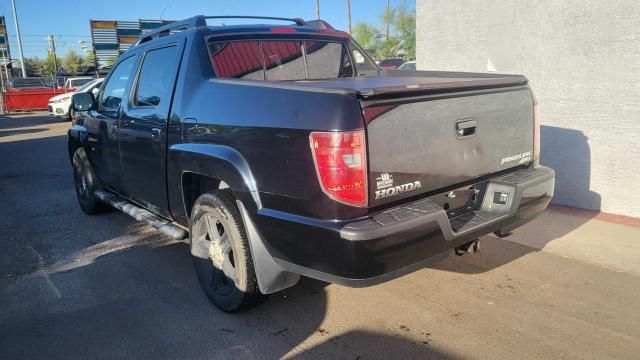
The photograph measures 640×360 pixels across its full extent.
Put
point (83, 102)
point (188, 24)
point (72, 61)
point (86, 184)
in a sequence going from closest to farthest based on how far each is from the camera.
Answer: point (188, 24) < point (83, 102) < point (86, 184) < point (72, 61)

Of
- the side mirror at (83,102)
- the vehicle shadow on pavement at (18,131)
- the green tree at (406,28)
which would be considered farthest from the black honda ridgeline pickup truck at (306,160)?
the green tree at (406,28)

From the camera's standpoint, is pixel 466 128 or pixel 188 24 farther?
pixel 188 24

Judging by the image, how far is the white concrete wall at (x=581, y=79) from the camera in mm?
5078

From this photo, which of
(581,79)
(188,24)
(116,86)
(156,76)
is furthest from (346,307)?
(581,79)

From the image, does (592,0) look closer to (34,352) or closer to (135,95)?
(135,95)

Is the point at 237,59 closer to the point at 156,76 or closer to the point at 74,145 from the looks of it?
the point at 156,76

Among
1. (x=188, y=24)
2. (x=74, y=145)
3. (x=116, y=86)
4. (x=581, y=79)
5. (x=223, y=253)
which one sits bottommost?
(x=223, y=253)

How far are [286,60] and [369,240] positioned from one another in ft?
7.31

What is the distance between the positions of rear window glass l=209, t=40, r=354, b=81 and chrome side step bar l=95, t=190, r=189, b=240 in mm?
1279

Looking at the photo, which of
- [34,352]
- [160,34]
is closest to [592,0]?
[160,34]

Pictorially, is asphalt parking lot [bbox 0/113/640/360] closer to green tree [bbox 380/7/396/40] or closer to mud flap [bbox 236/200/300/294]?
mud flap [bbox 236/200/300/294]

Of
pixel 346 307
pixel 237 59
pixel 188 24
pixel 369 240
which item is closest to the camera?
pixel 369 240

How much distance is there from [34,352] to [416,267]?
2396 mm

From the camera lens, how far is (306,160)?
2.59 m
